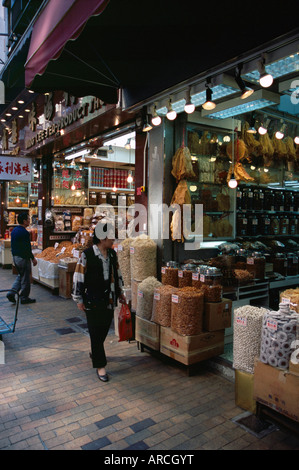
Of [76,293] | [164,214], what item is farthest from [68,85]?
[76,293]

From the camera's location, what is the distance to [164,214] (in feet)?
19.3

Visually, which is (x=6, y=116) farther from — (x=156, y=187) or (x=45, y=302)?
(x=156, y=187)

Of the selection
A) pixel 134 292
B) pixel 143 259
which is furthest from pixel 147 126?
pixel 134 292

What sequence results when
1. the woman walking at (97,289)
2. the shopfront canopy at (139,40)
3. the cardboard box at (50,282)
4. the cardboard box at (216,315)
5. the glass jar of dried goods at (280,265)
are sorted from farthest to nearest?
the cardboard box at (50,282), the glass jar of dried goods at (280,265), the cardboard box at (216,315), the woman walking at (97,289), the shopfront canopy at (139,40)

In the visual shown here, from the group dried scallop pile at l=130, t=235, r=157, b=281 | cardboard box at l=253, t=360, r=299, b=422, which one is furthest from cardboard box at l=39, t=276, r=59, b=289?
cardboard box at l=253, t=360, r=299, b=422

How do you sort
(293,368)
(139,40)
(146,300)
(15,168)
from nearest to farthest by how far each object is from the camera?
(293,368), (139,40), (146,300), (15,168)

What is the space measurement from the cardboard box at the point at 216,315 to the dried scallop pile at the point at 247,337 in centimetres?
86

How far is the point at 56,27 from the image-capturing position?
134 inches

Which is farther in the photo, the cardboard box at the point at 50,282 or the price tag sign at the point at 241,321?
the cardboard box at the point at 50,282

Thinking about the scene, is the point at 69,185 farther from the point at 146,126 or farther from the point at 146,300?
the point at 146,300

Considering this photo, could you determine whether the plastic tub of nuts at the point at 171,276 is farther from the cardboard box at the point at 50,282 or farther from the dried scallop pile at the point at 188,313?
the cardboard box at the point at 50,282

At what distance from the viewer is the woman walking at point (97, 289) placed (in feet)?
13.9

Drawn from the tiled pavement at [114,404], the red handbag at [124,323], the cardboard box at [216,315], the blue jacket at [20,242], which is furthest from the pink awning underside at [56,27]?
the blue jacket at [20,242]

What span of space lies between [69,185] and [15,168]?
5.63ft
